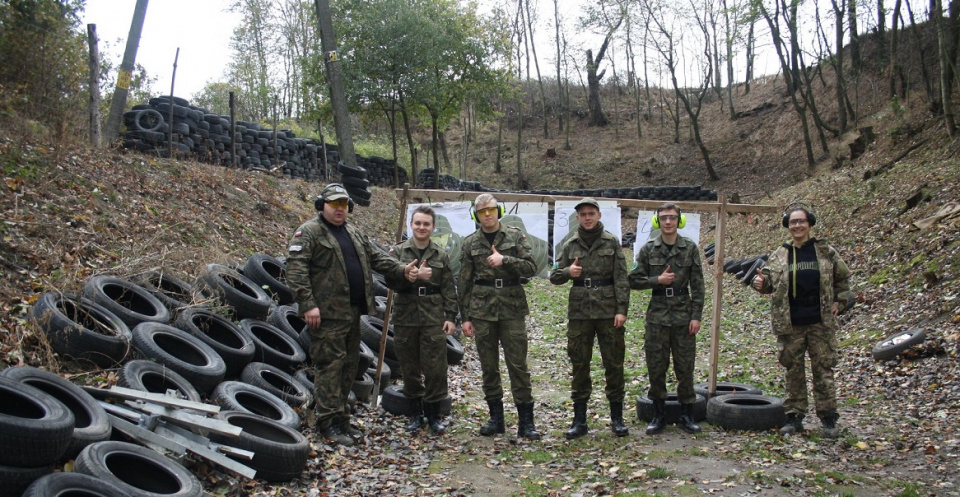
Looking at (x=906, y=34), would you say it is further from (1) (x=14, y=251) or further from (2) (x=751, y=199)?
(1) (x=14, y=251)

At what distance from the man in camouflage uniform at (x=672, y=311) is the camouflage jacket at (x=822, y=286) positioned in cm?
67

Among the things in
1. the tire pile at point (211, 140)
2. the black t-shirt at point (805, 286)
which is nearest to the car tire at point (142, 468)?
the black t-shirt at point (805, 286)

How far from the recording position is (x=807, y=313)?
6.42 m

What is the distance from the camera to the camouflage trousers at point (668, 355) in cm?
665

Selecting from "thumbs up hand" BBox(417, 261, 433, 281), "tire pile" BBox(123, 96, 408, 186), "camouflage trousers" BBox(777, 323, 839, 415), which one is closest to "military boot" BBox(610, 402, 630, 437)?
"camouflage trousers" BBox(777, 323, 839, 415)

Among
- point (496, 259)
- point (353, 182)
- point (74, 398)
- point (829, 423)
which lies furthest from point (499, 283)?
point (353, 182)

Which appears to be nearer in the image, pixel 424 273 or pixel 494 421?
pixel 424 273

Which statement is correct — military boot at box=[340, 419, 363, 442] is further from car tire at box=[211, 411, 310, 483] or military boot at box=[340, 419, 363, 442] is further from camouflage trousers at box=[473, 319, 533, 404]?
camouflage trousers at box=[473, 319, 533, 404]

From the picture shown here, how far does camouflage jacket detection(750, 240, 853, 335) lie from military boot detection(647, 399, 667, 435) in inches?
50.5

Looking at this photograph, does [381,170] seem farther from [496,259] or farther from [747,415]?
[747,415]

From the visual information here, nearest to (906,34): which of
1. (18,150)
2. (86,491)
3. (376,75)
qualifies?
(376,75)

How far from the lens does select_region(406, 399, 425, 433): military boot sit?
6.82 metres

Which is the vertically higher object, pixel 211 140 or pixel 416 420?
pixel 211 140

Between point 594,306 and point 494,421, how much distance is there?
149cm
